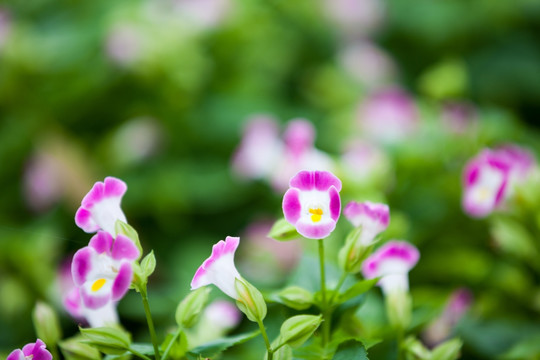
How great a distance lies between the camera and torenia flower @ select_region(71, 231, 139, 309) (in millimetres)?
435

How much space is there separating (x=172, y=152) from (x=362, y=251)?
903 mm

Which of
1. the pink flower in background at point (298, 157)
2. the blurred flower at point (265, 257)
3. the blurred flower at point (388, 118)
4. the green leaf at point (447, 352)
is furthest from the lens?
the blurred flower at point (388, 118)

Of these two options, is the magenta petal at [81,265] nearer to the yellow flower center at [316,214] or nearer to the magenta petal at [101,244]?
the magenta petal at [101,244]

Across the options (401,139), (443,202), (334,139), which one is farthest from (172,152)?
(443,202)

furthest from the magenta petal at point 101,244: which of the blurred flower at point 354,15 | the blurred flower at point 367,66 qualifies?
the blurred flower at point 354,15

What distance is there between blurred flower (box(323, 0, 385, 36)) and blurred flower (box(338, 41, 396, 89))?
0.11 metres

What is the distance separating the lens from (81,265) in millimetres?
441

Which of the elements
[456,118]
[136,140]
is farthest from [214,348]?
[136,140]

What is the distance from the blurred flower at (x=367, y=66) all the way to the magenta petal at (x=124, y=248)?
1.29 m

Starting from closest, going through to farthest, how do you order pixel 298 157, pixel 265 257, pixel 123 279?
pixel 123 279
pixel 298 157
pixel 265 257

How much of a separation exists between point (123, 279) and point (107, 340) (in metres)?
0.06

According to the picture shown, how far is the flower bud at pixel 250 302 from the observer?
0.46 meters

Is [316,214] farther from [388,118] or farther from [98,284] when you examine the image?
[388,118]

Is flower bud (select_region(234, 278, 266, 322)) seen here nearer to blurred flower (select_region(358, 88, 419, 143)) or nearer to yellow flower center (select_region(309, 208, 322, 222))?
yellow flower center (select_region(309, 208, 322, 222))
